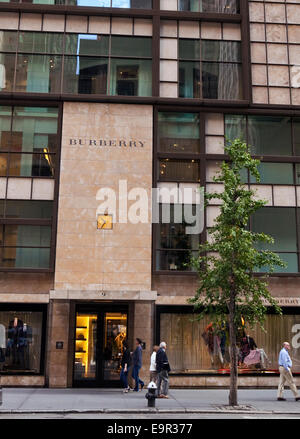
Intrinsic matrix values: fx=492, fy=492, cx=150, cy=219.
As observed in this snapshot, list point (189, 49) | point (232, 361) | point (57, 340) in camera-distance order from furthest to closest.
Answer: point (189, 49) < point (57, 340) < point (232, 361)

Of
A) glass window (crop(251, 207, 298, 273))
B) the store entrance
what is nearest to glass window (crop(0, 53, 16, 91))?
the store entrance

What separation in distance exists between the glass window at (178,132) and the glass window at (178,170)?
1.80ft

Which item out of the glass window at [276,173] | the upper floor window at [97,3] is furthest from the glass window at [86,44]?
the glass window at [276,173]

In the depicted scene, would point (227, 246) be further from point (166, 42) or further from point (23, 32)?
point (23, 32)

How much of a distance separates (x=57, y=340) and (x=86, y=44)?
13480mm

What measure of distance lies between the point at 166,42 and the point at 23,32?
6.69 meters

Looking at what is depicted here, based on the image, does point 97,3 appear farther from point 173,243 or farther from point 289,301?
point 289,301

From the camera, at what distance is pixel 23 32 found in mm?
22922

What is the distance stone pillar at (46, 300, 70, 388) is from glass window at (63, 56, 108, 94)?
31.6 ft

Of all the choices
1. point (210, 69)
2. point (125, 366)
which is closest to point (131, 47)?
point (210, 69)

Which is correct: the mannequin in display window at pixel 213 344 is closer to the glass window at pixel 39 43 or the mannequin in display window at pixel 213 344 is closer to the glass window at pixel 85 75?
the glass window at pixel 85 75

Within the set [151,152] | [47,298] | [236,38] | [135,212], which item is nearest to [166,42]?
[236,38]

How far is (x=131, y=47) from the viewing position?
76.0 ft

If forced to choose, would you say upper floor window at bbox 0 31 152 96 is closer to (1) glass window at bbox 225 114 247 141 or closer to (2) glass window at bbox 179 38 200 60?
(2) glass window at bbox 179 38 200 60
